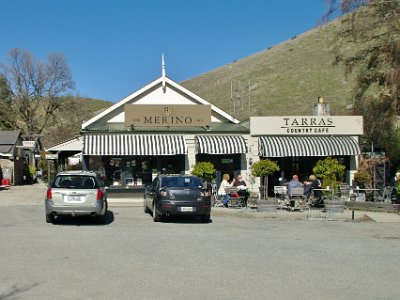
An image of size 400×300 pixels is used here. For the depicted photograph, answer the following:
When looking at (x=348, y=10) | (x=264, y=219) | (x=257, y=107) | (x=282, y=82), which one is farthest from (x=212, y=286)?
(x=282, y=82)

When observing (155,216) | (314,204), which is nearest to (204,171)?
(314,204)

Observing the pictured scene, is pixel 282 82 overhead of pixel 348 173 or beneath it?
overhead

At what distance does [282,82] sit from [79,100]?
24.7 meters

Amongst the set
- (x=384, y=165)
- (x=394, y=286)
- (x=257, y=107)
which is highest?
(x=257, y=107)

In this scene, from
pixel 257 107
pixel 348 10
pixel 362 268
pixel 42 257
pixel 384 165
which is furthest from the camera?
pixel 257 107

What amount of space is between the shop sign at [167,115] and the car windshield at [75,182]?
33.6ft

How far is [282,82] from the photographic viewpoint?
67875 millimetres

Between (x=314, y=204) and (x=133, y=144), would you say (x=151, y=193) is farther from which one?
(x=133, y=144)

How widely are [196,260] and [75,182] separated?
709 cm

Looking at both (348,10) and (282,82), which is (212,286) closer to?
(348,10)

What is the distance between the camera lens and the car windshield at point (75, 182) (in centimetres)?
1608

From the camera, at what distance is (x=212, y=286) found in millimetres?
7973

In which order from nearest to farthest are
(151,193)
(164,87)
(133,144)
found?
(151,193) → (133,144) → (164,87)

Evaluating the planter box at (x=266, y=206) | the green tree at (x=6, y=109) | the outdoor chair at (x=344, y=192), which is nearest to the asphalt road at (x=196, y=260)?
the planter box at (x=266, y=206)
